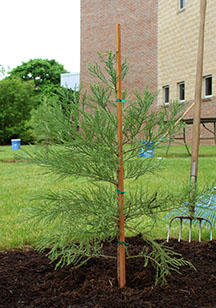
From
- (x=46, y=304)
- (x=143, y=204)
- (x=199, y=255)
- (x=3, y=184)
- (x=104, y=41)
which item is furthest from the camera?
(x=104, y=41)

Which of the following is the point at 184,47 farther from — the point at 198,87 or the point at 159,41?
the point at 198,87

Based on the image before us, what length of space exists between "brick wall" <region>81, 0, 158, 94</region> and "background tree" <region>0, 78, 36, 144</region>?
18.4 feet

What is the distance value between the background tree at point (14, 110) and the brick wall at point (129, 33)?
5615 mm

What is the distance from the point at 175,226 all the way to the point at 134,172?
4.17ft

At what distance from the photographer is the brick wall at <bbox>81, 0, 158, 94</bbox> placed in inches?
672

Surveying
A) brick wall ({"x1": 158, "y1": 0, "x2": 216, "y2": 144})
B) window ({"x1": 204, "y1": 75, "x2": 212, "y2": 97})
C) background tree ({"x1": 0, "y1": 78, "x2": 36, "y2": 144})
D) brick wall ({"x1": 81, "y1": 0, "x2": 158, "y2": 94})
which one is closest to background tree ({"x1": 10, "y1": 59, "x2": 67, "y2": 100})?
background tree ({"x1": 0, "y1": 78, "x2": 36, "y2": 144})

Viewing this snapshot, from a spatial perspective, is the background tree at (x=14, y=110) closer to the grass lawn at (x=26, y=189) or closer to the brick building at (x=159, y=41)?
the brick building at (x=159, y=41)

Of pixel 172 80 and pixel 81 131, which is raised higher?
pixel 172 80

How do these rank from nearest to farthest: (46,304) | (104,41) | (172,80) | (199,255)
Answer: (46,304), (199,255), (172,80), (104,41)

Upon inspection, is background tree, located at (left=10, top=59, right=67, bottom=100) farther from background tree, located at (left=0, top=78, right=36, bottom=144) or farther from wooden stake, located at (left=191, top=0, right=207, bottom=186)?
wooden stake, located at (left=191, top=0, right=207, bottom=186)

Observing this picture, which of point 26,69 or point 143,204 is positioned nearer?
point 143,204

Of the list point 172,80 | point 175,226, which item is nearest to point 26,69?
point 172,80

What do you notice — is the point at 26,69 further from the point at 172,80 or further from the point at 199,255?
the point at 199,255

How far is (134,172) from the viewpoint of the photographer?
1.58m
